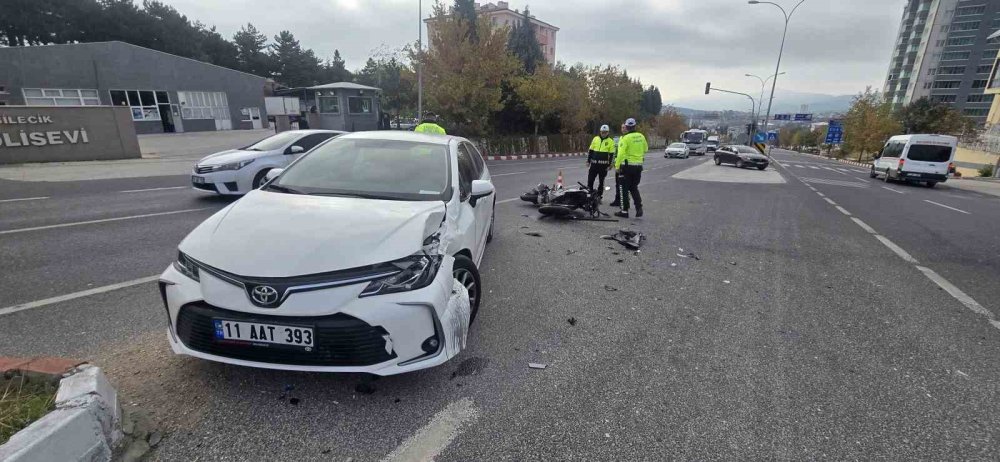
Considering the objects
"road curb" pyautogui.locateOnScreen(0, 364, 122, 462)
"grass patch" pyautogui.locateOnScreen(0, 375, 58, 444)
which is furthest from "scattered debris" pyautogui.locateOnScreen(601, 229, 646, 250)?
"grass patch" pyautogui.locateOnScreen(0, 375, 58, 444)

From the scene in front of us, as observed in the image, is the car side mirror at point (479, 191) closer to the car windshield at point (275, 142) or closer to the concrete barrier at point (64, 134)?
the car windshield at point (275, 142)

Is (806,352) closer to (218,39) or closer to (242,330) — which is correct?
(242,330)

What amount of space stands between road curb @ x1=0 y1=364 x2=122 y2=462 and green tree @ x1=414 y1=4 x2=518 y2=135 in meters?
25.5

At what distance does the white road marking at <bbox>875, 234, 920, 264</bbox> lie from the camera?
5.94 meters

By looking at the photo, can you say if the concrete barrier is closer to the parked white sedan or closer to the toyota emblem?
the parked white sedan

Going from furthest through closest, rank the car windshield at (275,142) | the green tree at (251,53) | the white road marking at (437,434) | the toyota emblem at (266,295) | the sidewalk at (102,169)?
the green tree at (251,53)
the sidewalk at (102,169)
the car windshield at (275,142)
the toyota emblem at (266,295)
the white road marking at (437,434)

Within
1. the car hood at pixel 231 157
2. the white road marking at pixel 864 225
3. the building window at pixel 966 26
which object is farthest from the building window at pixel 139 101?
the building window at pixel 966 26

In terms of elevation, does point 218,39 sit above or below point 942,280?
above

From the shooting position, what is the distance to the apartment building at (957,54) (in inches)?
2859

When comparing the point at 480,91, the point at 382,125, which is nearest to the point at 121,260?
the point at 480,91

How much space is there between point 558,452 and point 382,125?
126 feet

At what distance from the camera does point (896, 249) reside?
21.3 ft

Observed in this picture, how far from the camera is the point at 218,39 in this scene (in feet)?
178

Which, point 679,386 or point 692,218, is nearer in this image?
point 679,386
